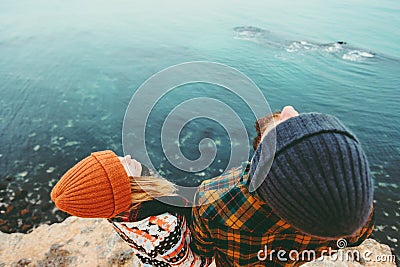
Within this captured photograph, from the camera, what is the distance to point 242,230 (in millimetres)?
1985

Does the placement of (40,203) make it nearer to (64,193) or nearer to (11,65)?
(64,193)

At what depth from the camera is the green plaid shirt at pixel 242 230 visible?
1890mm

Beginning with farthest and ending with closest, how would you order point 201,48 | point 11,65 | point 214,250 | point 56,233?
point 201,48, point 11,65, point 56,233, point 214,250

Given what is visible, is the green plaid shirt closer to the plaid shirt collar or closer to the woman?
the plaid shirt collar

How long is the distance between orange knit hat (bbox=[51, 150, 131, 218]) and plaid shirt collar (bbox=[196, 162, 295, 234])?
554 mm

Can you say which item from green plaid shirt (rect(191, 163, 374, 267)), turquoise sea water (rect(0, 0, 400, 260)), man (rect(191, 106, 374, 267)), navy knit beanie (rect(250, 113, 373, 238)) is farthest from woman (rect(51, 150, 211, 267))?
turquoise sea water (rect(0, 0, 400, 260))

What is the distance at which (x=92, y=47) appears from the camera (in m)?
15.8

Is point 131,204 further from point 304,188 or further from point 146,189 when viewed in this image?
point 304,188

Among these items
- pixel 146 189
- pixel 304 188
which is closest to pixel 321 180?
pixel 304 188

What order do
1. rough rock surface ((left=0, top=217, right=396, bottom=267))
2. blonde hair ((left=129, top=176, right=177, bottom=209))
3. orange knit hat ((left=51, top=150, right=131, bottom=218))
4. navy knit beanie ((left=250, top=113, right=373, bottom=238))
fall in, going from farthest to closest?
rough rock surface ((left=0, top=217, right=396, bottom=267))
blonde hair ((left=129, top=176, right=177, bottom=209))
orange knit hat ((left=51, top=150, right=131, bottom=218))
navy knit beanie ((left=250, top=113, right=373, bottom=238))

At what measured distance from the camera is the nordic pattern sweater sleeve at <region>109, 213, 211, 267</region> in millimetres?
2213

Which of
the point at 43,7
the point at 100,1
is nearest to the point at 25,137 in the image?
the point at 43,7

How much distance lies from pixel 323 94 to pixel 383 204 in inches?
203

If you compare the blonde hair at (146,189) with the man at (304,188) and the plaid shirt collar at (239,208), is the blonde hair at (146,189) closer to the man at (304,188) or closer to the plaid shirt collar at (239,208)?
the plaid shirt collar at (239,208)
